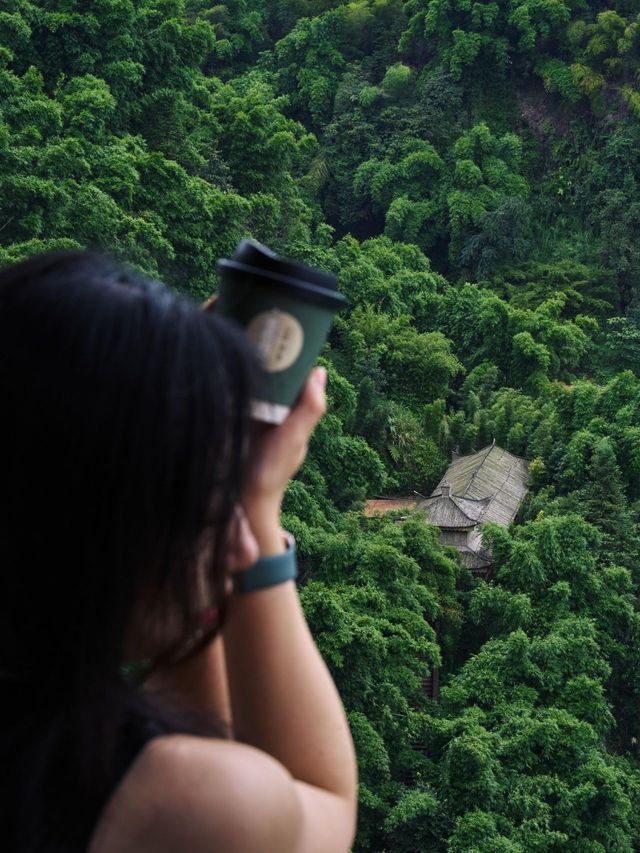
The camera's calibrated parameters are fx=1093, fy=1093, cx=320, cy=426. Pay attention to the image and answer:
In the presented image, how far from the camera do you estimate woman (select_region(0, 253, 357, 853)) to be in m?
0.65

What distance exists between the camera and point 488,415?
619 inches

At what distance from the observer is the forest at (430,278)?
8.80 metres

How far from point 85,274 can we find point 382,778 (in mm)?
8151

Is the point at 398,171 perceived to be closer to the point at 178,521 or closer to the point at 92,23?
the point at 92,23

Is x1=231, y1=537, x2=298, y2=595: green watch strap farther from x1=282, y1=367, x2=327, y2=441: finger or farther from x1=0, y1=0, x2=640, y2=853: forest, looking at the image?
x1=0, y1=0, x2=640, y2=853: forest

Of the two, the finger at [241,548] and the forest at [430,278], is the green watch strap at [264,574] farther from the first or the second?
the forest at [430,278]

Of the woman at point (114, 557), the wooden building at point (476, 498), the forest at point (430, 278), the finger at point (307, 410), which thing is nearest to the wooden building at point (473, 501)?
the wooden building at point (476, 498)

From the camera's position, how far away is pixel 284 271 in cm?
84

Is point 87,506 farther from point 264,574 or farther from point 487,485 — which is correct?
point 487,485

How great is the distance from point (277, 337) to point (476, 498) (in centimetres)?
1275

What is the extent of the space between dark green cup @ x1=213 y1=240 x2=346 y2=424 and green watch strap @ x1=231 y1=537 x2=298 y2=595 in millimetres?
102

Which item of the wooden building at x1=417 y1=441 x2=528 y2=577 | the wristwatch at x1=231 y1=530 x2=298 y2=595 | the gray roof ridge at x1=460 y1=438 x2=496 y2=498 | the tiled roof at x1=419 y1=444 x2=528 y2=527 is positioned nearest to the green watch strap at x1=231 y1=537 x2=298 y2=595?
the wristwatch at x1=231 y1=530 x2=298 y2=595

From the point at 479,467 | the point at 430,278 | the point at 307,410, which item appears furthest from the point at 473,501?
the point at 307,410

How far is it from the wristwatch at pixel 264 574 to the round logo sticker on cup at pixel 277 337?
0.14 m
